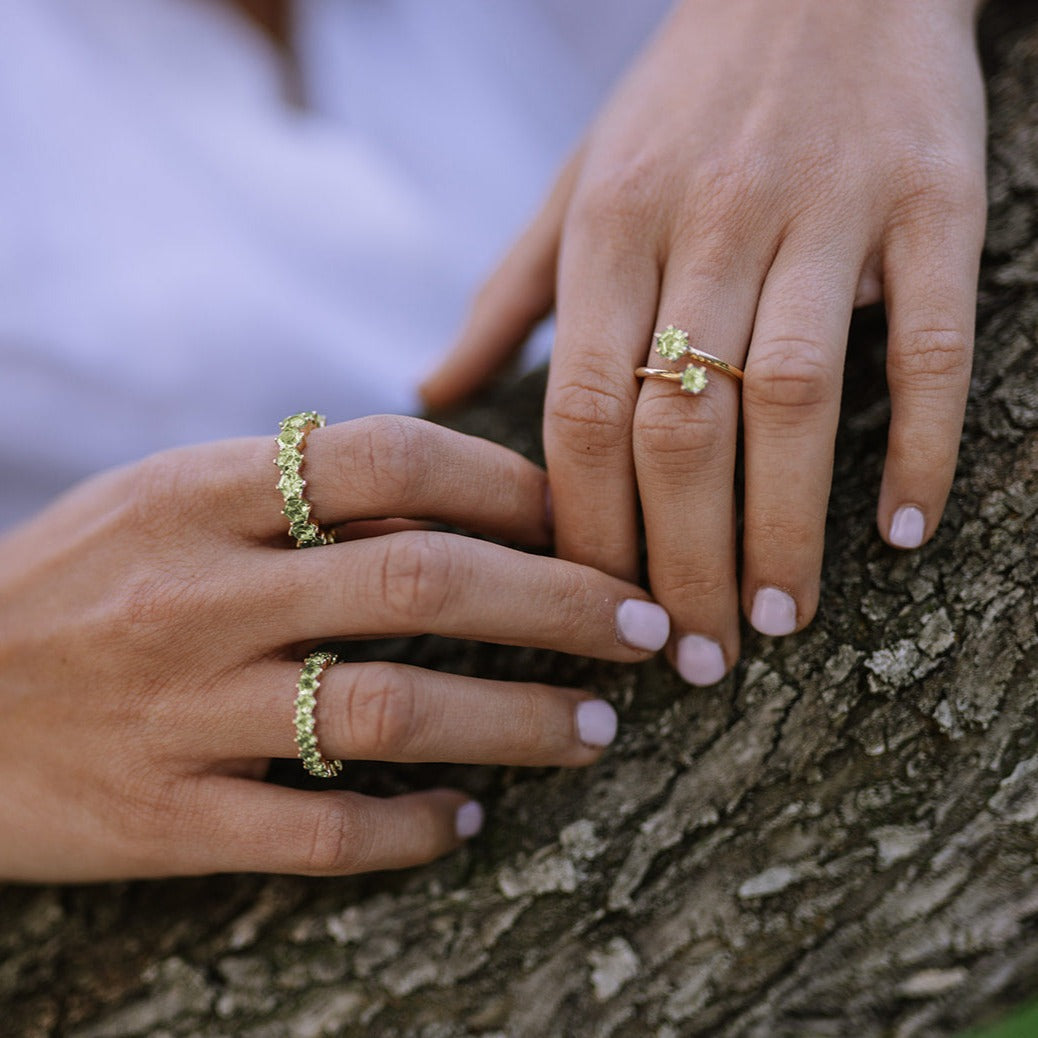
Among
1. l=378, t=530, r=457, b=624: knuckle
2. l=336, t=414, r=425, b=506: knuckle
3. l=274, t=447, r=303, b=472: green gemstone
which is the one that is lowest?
l=378, t=530, r=457, b=624: knuckle

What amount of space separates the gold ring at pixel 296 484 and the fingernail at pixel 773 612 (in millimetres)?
572

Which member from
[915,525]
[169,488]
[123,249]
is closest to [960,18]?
[915,525]

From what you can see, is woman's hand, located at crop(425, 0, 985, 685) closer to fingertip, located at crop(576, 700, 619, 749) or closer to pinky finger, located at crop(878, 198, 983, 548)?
pinky finger, located at crop(878, 198, 983, 548)

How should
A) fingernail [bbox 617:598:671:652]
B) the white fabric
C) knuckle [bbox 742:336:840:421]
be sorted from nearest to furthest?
knuckle [bbox 742:336:840:421]
fingernail [bbox 617:598:671:652]
the white fabric

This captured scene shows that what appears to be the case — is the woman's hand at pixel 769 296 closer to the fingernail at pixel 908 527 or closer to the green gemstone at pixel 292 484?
the fingernail at pixel 908 527

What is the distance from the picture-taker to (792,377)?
3.37 feet

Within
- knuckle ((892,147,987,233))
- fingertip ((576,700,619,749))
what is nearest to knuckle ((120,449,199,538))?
fingertip ((576,700,619,749))

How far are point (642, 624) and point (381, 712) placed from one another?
0.36m

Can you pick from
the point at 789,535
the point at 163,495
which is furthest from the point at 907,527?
the point at 163,495

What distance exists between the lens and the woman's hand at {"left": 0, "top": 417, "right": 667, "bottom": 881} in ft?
3.56

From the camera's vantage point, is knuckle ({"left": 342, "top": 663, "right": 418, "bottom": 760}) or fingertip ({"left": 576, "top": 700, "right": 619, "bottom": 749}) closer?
knuckle ({"left": 342, "top": 663, "right": 418, "bottom": 760})

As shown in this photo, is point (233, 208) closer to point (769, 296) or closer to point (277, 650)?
point (277, 650)

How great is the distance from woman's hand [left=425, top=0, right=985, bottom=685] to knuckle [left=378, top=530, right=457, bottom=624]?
0.69 ft

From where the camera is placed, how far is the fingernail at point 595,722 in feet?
3.87
